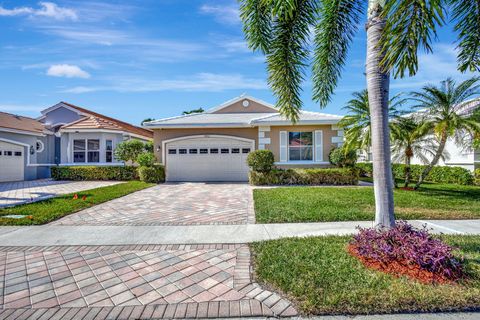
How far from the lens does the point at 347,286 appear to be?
2.98 meters

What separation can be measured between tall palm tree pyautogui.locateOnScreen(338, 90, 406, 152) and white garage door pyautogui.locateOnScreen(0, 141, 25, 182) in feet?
67.8

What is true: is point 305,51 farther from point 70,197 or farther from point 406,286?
point 70,197

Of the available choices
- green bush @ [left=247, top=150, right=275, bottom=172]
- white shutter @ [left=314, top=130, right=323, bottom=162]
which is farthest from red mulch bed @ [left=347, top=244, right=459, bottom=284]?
white shutter @ [left=314, top=130, right=323, bottom=162]

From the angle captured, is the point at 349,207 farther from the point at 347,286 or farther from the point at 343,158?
the point at 343,158

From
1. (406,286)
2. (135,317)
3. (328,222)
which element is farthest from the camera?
(328,222)

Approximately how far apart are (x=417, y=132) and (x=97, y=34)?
13007 millimetres

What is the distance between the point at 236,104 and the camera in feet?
60.1

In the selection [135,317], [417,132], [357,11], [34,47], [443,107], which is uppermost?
[34,47]

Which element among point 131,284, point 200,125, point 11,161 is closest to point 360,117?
point 200,125

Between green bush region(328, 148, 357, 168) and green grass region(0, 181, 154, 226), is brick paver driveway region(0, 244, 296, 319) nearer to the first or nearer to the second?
green grass region(0, 181, 154, 226)

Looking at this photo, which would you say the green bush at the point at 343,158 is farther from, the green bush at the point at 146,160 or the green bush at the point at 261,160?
the green bush at the point at 146,160

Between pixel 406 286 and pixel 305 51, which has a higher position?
pixel 305 51

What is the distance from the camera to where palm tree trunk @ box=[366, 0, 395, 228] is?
146 inches

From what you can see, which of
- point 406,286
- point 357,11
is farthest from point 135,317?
point 357,11
